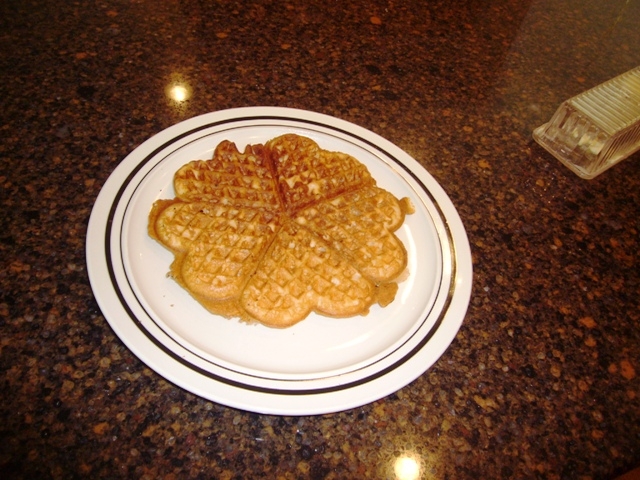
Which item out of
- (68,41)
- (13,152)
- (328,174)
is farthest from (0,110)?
(328,174)

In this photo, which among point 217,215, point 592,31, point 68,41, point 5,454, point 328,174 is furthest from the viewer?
point 592,31

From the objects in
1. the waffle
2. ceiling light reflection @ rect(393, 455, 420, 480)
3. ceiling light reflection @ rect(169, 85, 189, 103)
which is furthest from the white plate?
ceiling light reflection @ rect(169, 85, 189, 103)

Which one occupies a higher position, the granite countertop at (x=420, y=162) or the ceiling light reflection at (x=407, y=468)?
the granite countertop at (x=420, y=162)

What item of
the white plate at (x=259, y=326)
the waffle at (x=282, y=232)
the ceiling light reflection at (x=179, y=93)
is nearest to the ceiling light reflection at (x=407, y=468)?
the white plate at (x=259, y=326)

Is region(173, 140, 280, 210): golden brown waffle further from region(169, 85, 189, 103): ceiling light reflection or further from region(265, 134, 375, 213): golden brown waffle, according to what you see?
region(169, 85, 189, 103): ceiling light reflection

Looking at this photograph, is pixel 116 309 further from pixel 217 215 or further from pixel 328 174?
pixel 328 174

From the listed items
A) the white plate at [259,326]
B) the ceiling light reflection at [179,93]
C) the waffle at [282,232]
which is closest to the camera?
the white plate at [259,326]

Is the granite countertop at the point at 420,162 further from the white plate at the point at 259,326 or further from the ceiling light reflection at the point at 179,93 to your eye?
the white plate at the point at 259,326
